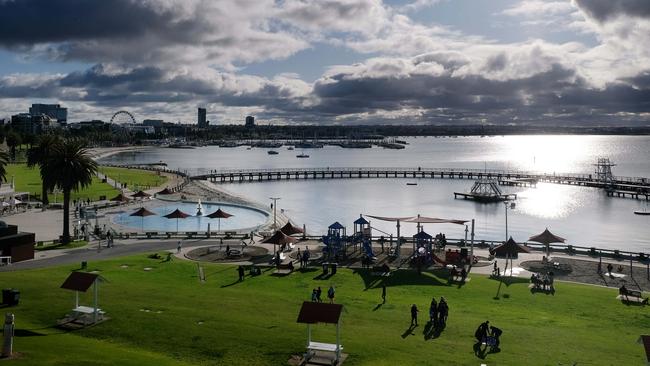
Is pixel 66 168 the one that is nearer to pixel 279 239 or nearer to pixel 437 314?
pixel 279 239

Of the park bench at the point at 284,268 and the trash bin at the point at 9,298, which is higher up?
the trash bin at the point at 9,298

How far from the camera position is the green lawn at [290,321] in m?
23.2

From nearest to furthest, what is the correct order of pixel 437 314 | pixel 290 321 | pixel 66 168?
1. pixel 290 321
2. pixel 437 314
3. pixel 66 168

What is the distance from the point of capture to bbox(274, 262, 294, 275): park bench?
41972 mm

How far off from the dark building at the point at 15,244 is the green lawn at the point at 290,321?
4942 mm

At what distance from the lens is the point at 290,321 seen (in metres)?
28.3

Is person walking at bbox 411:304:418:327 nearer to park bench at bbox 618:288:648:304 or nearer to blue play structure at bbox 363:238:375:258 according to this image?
park bench at bbox 618:288:648:304

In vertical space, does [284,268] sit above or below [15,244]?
below

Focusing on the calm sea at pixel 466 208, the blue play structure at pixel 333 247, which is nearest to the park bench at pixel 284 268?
the blue play structure at pixel 333 247

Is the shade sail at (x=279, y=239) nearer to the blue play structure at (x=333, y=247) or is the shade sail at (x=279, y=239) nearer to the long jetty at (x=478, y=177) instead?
the blue play structure at (x=333, y=247)

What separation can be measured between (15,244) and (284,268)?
2088 centimetres

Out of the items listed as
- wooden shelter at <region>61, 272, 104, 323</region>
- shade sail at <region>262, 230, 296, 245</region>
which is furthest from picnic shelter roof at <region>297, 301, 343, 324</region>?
shade sail at <region>262, 230, 296, 245</region>

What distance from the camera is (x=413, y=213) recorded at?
3905 inches

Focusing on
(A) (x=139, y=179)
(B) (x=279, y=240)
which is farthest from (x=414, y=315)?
(A) (x=139, y=179)
